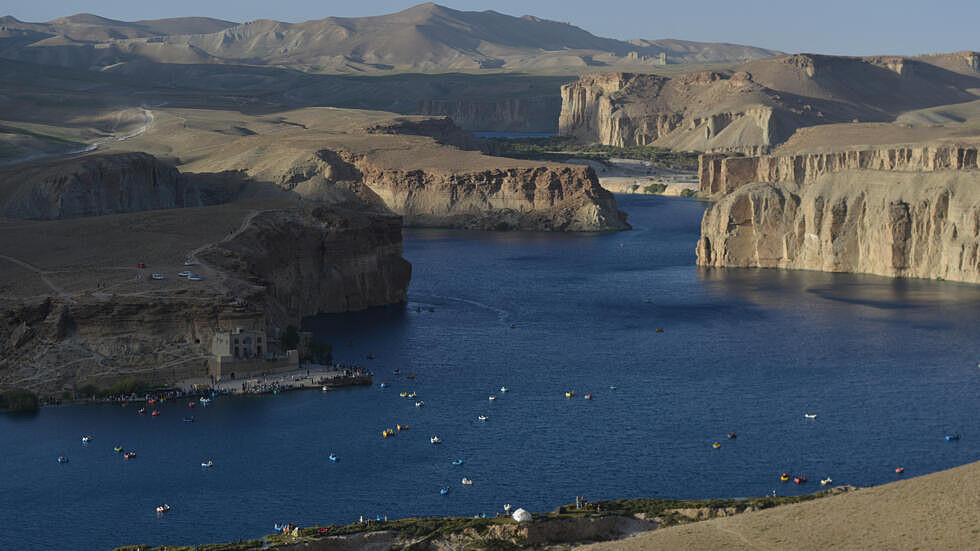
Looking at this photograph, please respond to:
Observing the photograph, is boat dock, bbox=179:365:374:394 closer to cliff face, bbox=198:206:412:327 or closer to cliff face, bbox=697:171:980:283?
cliff face, bbox=198:206:412:327

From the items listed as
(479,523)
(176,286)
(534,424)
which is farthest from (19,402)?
(479,523)

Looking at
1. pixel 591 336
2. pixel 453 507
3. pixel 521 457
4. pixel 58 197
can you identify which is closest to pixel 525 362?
pixel 591 336

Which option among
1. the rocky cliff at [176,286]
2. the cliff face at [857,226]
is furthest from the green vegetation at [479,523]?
the cliff face at [857,226]

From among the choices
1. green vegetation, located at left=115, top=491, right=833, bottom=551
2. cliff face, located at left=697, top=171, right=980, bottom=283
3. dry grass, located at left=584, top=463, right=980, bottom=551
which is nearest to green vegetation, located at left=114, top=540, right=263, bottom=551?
green vegetation, located at left=115, top=491, right=833, bottom=551

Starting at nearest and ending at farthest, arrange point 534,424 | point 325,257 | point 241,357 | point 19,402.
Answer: point 534,424 < point 19,402 < point 241,357 < point 325,257

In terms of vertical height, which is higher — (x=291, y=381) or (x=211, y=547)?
(x=291, y=381)

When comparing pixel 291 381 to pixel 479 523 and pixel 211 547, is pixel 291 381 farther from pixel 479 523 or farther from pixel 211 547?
pixel 479 523

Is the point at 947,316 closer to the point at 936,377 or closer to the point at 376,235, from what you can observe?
the point at 936,377
